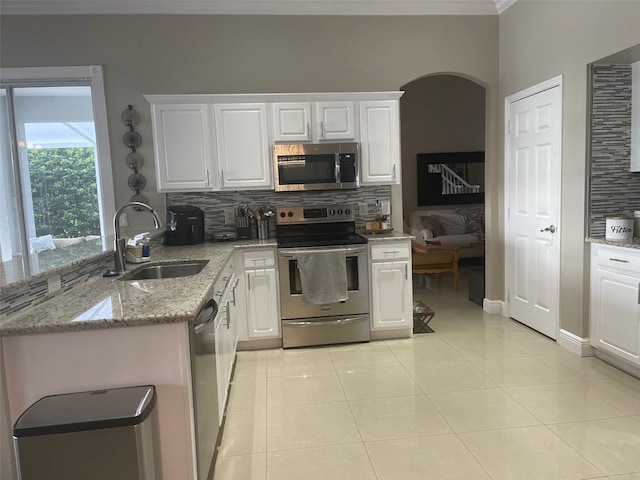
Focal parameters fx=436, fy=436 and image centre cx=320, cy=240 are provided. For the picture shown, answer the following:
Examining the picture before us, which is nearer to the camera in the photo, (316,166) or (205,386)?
(205,386)

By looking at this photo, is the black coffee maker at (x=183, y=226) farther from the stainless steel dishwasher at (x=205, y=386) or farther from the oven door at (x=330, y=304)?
the stainless steel dishwasher at (x=205, y=386)

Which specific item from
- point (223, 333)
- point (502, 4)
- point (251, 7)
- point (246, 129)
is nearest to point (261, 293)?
point (223, 333)

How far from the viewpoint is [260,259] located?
3.70 meters

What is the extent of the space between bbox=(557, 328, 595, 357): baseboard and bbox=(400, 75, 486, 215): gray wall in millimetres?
3799

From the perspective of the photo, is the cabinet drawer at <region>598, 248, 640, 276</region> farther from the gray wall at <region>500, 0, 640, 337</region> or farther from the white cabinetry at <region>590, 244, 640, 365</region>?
the gray wall at <region>500, 0, 640, 337</region>

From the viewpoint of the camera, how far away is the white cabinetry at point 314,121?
Answer: 12.7 ft

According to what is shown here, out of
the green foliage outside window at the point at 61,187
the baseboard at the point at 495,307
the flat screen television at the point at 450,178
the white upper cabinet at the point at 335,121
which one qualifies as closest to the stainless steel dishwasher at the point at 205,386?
the white upper cabinet at the point at 335,121

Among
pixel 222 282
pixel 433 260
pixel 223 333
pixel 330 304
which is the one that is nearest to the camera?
pixel 223 333

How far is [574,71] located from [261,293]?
3.00 metres

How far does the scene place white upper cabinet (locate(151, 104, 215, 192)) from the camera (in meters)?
3.77

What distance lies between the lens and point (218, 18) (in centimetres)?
404

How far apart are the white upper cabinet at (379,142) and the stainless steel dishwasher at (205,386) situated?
2353mm

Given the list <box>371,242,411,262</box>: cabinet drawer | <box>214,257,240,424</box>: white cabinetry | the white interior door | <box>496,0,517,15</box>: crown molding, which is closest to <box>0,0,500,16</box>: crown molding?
<box>496,0,517,15</box>: crown molding

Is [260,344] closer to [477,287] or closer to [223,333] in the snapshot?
[223,333]
